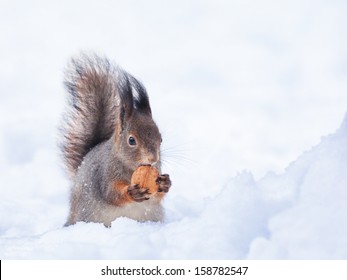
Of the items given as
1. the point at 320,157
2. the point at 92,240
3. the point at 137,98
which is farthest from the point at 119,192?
the point at 320,157

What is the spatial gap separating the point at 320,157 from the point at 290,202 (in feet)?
0.61

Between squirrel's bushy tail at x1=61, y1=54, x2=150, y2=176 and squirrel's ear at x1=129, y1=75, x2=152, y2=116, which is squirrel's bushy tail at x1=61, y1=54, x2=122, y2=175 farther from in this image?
squirrel's ear at x1=129, y1=75, x2=152, y2=116

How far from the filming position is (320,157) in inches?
89.7

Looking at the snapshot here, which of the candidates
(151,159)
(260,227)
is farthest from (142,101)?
(260,227)

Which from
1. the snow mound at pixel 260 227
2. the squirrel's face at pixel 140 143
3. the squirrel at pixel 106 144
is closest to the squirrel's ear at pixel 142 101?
the squirrel at pixel 106 144

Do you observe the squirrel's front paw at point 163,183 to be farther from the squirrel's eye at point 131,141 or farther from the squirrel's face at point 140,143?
the squirrel's eye at point 131,141

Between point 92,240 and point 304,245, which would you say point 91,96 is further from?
point 304,245

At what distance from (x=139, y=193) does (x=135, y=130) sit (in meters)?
0.31

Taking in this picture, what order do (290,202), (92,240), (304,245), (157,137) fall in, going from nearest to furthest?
(304,245) → (290,202) → (92,240) → (157,137)

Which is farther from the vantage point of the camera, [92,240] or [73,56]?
[73,56]

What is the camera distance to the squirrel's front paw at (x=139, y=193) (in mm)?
3090

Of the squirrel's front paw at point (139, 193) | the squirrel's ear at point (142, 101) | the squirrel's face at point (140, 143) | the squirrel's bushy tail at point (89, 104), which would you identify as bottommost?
the squirrel's front paw at point (139, 193)

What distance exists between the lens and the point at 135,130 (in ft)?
10.6

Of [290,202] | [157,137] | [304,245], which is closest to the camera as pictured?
[304,245]
